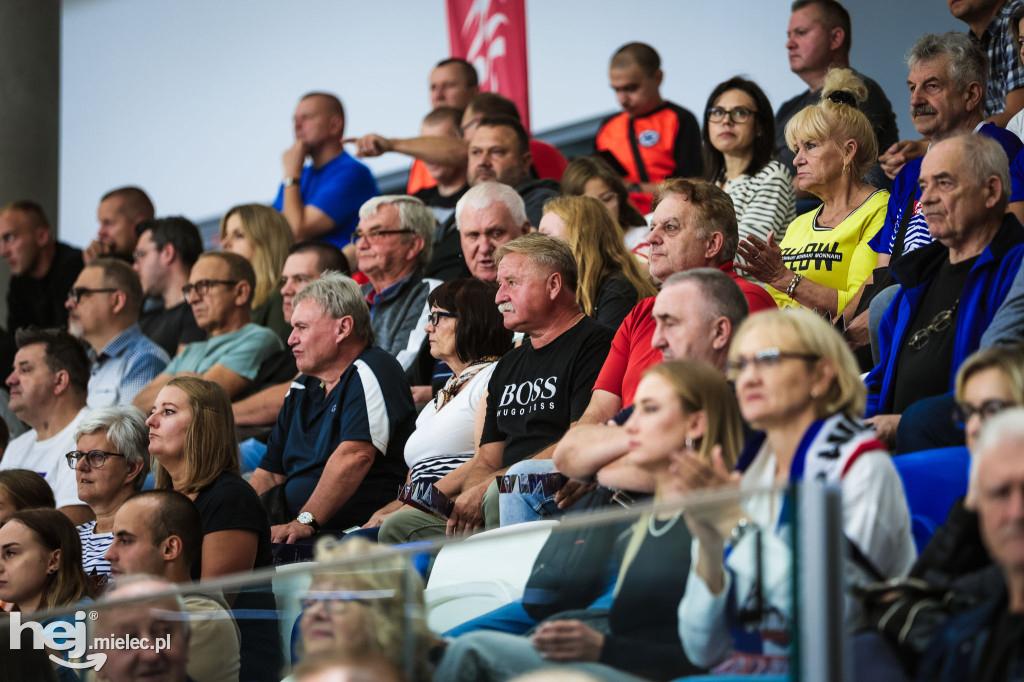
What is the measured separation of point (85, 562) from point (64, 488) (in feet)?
2.89

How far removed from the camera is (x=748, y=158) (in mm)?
4992

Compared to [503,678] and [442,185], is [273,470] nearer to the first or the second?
[442,185]

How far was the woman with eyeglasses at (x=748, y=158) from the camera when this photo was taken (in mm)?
4758

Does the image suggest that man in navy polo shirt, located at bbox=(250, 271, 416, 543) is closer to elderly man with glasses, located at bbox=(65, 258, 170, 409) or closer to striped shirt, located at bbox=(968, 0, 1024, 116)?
elderly man with glasses, located at bbox=(65, 258, 170, 409)

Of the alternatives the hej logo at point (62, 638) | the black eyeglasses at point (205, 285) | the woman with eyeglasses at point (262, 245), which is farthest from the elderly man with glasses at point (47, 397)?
the hej logo at point (62, 638)

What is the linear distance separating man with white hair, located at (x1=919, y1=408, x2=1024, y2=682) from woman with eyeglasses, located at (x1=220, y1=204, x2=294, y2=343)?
4326 millimetres

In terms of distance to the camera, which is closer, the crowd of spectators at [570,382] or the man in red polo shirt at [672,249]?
the crowd of spectators at [570,382]

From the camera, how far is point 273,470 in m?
4.61

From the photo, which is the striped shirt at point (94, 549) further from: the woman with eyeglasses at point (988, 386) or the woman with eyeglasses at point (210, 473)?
the woman with eyeglasses at point (988, 386)

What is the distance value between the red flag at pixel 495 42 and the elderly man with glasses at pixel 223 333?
218 cm

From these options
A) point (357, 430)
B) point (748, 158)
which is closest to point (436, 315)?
point (357, 430)

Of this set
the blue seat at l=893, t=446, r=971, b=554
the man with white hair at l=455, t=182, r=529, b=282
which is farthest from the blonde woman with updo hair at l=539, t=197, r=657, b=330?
the blue seat at l=893, t=446, r=971, b=554

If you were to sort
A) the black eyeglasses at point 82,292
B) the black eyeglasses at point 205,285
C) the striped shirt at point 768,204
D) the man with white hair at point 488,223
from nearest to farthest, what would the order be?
the striped shirt at point 768,204 < the man with white hair at point 488,223 < the black eyeglasses at point 205,285 < the black eyeglasses at point 82,292

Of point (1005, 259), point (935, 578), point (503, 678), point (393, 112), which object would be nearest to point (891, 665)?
point (935, 578)
